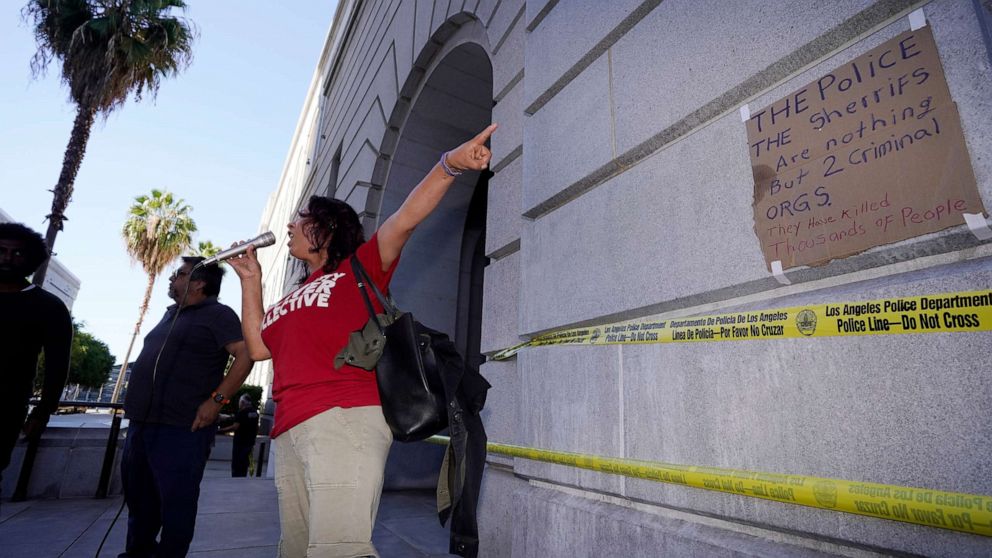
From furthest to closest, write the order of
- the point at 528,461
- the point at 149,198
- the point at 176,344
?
the point at 149,198 < the point at 176,344 < the point at 528,461

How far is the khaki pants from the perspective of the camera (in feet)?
4.97

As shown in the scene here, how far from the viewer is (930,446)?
1225mm

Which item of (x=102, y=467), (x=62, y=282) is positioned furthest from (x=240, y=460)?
(x=62, y=282)

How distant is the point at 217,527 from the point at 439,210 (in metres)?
4.17

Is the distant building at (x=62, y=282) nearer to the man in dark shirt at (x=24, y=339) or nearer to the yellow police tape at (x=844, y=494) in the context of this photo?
the man in dark shirt at (x=24, y=339)

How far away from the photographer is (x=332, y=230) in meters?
2.23

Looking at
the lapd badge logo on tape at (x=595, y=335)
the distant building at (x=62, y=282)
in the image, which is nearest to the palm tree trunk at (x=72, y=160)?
the lapd badge logo on tape at (x=595, y=335)

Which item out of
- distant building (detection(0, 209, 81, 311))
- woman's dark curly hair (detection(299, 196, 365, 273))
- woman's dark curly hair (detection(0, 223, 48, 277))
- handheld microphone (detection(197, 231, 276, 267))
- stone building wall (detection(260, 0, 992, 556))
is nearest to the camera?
stone building wall (detection(260, 0, 992, 556))

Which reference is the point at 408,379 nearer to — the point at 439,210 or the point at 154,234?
the point at 439,210

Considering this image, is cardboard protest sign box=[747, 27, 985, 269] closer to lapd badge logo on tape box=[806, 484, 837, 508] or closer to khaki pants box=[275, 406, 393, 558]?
lapd badge logo on tape box=[806, 484, 837, 508]

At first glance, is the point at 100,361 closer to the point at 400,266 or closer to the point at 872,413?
the point at 400,266

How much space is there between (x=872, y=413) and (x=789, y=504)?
0.37 m

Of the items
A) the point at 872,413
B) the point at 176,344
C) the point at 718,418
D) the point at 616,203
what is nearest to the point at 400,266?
the point at 176,344

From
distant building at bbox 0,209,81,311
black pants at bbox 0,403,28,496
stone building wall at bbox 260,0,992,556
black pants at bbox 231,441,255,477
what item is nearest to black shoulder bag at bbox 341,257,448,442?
stone building wall at bbox 260,0,992,556
